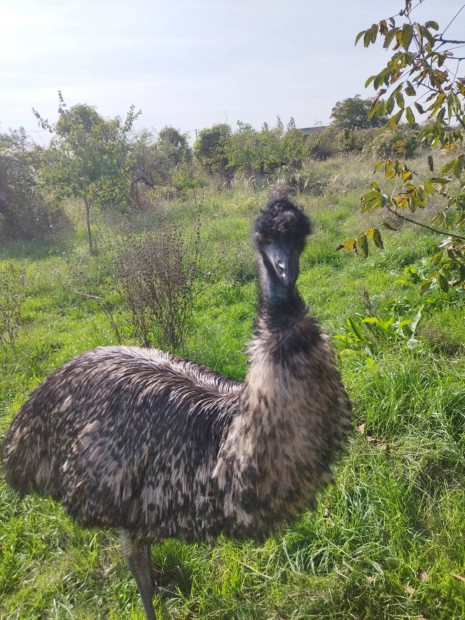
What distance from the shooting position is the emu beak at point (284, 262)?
5.44ft

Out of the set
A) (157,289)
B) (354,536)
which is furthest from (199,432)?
(157,289)

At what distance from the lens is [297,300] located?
69.6 inches

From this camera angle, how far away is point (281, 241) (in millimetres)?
1708

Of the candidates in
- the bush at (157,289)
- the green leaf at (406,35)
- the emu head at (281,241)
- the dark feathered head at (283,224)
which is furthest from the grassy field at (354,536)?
the green leaf at (406,35)

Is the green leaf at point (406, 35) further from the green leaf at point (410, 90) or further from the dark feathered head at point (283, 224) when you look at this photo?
the dark feathered head at point (283, 224)

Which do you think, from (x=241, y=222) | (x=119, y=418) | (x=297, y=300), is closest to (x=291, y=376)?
(x=297, y=300)

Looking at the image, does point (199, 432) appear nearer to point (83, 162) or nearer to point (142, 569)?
point (142, 569)

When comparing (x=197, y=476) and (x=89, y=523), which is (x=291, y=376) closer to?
(x=197, y=476)

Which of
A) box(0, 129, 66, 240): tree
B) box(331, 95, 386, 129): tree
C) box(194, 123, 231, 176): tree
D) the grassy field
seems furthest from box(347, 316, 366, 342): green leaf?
box(331, 95, 386, 129): tree

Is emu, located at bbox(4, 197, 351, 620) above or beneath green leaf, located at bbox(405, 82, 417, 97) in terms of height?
beneath

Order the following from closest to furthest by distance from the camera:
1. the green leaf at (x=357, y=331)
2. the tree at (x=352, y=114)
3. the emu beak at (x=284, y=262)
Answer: the emu beak at (x=284, y=262), the green leaf at (x=357, y=331), the tree at (x=352, y=114)

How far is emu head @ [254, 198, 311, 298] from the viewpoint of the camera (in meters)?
1.69

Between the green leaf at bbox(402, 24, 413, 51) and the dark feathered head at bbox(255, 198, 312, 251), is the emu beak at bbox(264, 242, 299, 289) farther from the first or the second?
the green leaf at bbox(402, 24, 413, 51)

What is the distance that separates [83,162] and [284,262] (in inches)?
375
